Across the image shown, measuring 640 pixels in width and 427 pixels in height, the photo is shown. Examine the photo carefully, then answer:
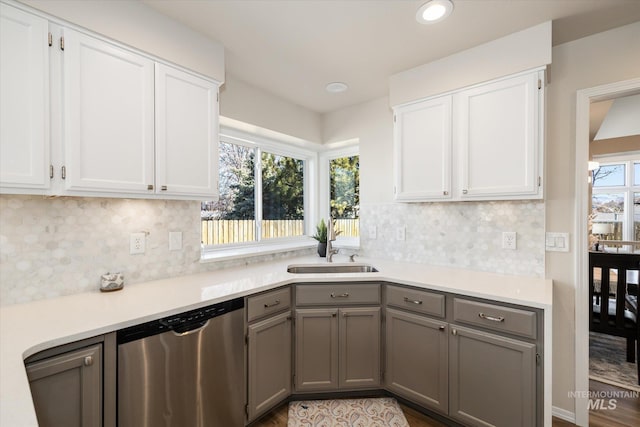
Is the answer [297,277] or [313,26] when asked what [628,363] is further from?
[313,26]

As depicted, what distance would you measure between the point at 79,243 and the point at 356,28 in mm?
2037

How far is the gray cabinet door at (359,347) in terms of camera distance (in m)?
2.09

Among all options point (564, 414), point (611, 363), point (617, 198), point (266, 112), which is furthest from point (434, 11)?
point (617, 198)

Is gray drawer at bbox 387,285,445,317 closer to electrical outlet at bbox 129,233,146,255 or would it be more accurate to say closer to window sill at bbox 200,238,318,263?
window sill at bbox 200,238,318,263

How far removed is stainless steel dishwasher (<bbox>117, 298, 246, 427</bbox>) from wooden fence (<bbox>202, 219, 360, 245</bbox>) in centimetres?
96

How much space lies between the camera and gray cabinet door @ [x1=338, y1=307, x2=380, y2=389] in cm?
209

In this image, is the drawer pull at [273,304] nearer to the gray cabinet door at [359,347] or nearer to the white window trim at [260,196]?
the gray cabinet door at [359,347]

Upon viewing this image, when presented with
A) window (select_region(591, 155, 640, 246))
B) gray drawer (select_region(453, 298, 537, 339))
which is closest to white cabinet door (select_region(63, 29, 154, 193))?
gray drawer (select_region(453, 298, 537, 339))

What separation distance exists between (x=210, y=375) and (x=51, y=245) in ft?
3.53

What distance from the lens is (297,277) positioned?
6.83 feet

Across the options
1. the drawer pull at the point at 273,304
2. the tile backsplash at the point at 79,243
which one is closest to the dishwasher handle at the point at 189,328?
the drawer pull at the point at 273,304

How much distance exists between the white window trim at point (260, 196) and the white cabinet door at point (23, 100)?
1.14 metres

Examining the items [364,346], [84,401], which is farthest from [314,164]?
[84,401]

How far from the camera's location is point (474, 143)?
A: 2055 millimetres
